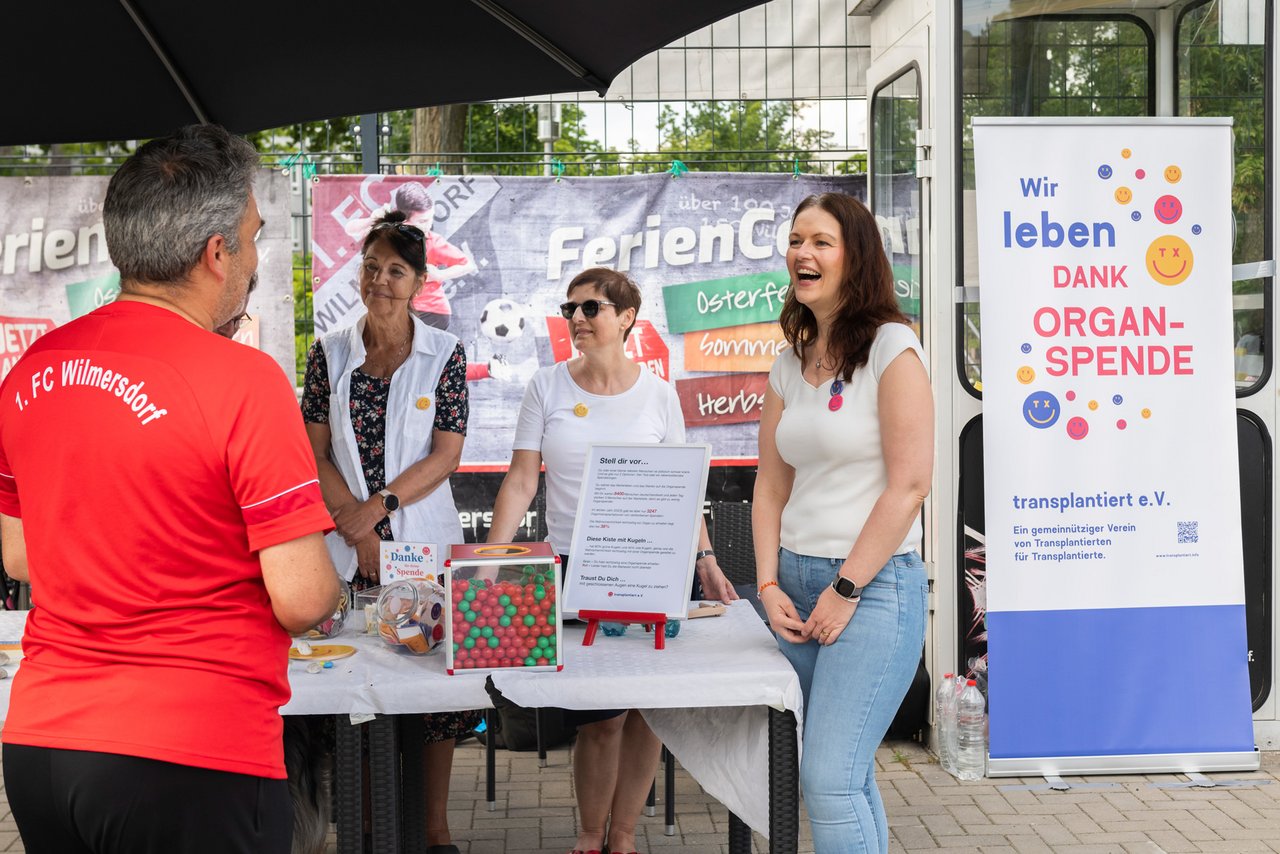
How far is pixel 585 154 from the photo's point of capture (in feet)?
17.7

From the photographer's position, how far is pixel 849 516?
276 centimetres

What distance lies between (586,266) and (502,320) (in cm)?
42

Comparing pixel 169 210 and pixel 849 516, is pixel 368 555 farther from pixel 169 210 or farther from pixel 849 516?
pixel 169 210

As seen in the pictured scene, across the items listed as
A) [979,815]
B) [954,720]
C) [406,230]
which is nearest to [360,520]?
[406,230]

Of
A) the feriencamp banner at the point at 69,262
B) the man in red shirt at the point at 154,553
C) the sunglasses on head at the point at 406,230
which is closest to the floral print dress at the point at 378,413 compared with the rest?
the sunglasses on head at the point at 406,230

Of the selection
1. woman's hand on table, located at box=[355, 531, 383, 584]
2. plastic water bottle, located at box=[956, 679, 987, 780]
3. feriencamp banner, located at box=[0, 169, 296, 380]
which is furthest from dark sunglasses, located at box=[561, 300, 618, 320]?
plastic water bottle, located at box=[956, 679, 987, 780]

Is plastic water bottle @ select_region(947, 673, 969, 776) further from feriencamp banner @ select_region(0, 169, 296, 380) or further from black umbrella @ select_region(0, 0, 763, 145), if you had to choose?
feriencamp banner @ select_region(0, 169, 296, 380)

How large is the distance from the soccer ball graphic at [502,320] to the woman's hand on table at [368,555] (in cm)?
176

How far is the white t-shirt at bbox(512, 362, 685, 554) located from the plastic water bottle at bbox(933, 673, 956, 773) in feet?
5.34

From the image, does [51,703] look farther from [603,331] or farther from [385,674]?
[603,331]

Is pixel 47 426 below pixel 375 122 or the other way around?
below

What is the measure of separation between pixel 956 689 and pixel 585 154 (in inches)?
106

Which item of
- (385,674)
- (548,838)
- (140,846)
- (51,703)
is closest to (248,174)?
(51,703)

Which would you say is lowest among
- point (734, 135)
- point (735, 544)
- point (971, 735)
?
point (971, 735)
